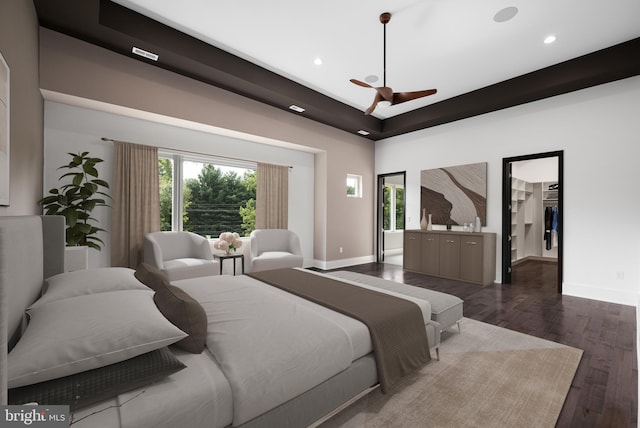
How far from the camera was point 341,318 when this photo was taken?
1801 millimetres

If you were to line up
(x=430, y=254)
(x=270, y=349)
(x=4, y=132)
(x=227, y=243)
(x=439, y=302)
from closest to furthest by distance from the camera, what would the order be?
(x=270, y=349)
(x=4, y=132)
(x=439, y=302)
(x=227, y=243)
(x=430, y=254)

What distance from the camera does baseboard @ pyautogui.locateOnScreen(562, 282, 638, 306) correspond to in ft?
12.0

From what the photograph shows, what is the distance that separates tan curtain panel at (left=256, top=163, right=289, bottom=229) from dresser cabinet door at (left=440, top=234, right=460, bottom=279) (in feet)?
9.92

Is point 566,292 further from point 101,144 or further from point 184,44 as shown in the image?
point 101,144

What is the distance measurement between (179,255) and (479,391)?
394 centimetres

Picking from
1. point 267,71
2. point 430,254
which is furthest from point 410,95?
point 430,254

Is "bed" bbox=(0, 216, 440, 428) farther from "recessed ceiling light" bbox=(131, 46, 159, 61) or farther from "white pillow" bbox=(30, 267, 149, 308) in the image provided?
"recessed ceiling light" bbox=(131, 46, 159, 61)

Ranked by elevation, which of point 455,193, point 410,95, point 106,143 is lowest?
point 455,193

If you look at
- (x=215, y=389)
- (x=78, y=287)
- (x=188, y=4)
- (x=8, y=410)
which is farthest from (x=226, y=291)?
(x=188, y=4)

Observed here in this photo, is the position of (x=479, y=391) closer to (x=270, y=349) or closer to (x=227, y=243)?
(x=270, y=349)

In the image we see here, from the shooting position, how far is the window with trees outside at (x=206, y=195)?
4477 millimetres

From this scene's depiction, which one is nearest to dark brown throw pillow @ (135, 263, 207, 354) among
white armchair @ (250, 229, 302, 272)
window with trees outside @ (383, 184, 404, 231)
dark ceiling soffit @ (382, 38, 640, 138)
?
white armchair @ (250, 229, 302, 272)

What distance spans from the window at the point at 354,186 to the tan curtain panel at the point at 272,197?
1648 mm

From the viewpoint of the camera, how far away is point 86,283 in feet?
5.50
